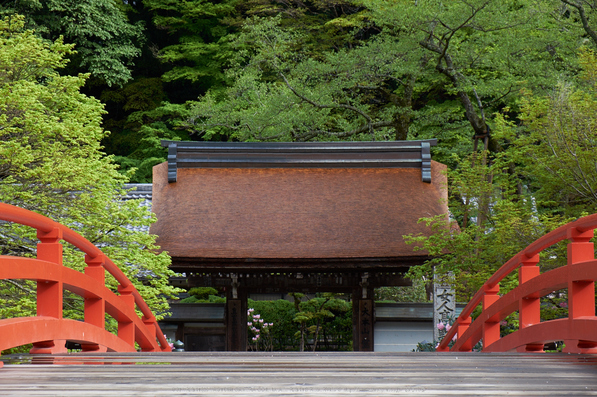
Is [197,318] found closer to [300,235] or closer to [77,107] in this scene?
[300,235]

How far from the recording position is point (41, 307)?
131 inches

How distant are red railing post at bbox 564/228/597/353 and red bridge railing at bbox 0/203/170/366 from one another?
2.79 meters

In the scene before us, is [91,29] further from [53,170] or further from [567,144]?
[567,144]

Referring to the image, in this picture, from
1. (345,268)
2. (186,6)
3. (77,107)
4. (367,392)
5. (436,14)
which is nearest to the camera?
(367,392)

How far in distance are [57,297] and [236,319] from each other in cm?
603

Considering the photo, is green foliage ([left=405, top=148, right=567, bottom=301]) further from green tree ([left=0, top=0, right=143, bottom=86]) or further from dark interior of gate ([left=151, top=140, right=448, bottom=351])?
green tree ([left=0, top=0, right=143, bottom=86])

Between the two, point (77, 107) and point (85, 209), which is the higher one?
point (77, 107)

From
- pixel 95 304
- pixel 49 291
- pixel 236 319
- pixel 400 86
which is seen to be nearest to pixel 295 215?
pixel 236 319

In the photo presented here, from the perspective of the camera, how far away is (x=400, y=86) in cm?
1620

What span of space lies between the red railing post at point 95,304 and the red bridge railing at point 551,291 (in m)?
→ 2.71

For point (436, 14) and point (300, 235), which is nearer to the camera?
point (300, 235)

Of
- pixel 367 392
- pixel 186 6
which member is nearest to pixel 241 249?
pixel 367 392

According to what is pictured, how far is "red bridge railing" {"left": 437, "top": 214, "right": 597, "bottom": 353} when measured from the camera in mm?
3248

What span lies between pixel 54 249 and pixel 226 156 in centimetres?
724
